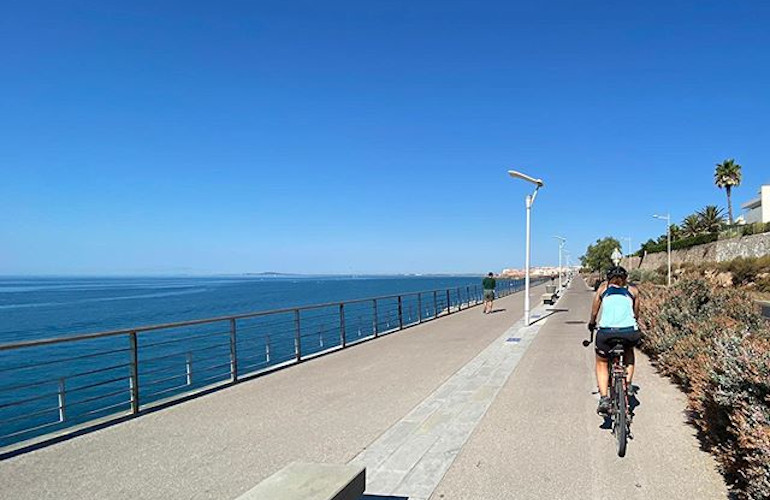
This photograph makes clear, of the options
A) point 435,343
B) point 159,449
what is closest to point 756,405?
point 159,449

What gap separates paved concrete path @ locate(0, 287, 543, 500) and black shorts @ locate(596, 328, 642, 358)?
2368 mm

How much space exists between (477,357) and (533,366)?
1.33m

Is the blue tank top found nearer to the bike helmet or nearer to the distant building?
the bike helmet

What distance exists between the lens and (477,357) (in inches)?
417

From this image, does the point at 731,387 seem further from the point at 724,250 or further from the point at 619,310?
the point at 724,250

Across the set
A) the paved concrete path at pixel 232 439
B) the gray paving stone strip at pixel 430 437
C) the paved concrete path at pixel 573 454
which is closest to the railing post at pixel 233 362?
the paved concrete path at pixel 232 439

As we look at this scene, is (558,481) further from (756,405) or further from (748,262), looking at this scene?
(748,262)

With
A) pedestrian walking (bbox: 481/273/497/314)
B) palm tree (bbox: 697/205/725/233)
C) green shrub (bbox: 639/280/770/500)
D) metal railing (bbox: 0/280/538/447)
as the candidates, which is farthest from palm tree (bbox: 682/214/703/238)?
green shrub (bbox: 639/280/770/500)

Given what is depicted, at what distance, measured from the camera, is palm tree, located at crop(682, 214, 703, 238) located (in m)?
84.8

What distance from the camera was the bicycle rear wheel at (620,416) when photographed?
4.81 metres

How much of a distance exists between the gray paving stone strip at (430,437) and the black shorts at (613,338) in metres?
1.57

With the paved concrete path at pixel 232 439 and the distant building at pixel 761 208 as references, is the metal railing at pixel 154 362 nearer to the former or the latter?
the paved concrete path at pixel 232 439

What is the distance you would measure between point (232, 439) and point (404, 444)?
5.73ft

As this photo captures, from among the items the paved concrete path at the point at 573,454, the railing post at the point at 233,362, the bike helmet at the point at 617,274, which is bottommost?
the paved concrete path at the point at 573,454
